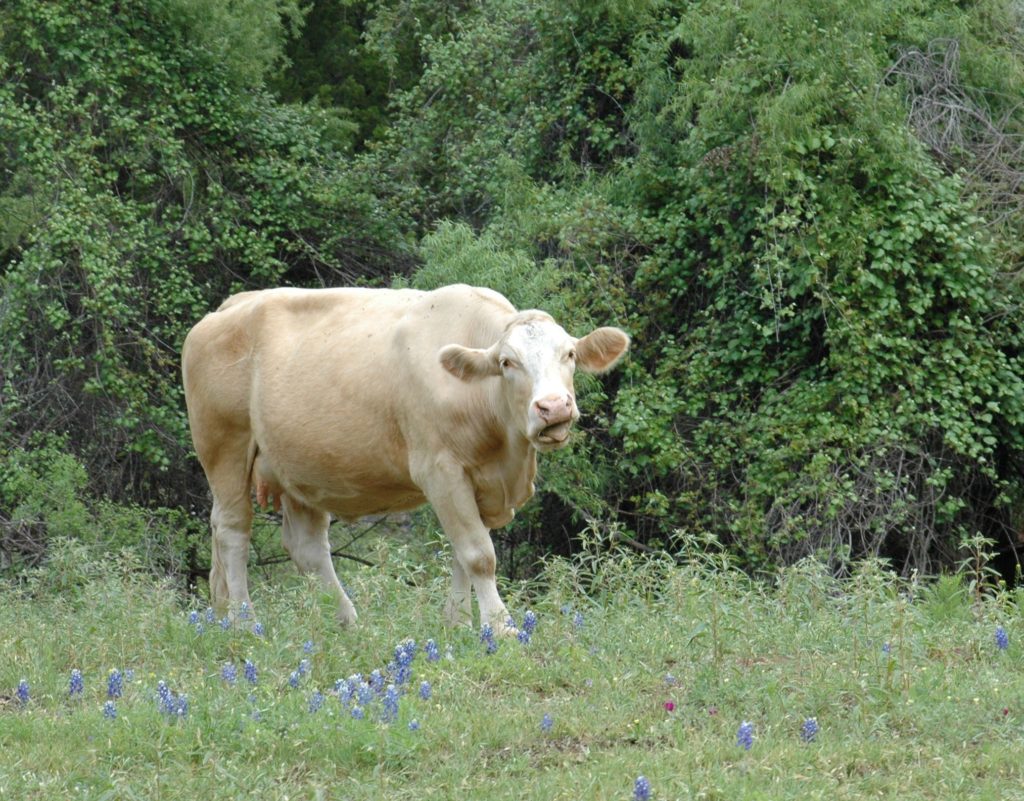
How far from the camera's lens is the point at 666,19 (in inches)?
561

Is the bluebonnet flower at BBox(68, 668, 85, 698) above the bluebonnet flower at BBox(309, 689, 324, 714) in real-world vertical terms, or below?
below

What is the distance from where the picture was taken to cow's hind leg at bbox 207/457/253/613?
8688 mm

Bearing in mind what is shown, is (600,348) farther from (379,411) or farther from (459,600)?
(459,600)

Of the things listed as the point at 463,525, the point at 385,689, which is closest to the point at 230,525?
the point at 463,525

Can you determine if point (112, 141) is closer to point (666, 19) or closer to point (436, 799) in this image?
point (666, 19)

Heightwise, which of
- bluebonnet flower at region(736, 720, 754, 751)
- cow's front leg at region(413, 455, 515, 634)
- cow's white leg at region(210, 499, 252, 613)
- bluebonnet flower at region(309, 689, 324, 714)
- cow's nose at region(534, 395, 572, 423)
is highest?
cow's nose at region(534, 395, 572, 423)

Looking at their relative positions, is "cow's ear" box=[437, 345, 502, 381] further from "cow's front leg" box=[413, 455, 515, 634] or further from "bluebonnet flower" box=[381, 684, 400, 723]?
"bluebonnet flower" box=[381, 684, 400, 723]

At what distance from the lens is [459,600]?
7691mm

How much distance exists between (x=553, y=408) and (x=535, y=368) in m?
0.32

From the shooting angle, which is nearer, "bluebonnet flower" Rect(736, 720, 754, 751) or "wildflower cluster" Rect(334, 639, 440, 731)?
"bluebonnet flower" Rect(736, 720, 754, 751)

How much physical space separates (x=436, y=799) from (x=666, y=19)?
10.7m

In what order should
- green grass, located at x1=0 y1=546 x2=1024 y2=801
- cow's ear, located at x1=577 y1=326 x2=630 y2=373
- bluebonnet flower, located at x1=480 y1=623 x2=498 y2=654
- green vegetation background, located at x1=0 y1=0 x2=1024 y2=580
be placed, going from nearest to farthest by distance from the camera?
1. green grass, located at x1=0 y1=546 x2=1024 y2=801
2. bluebonnet flower, located at x1=480 y1=623 x2=498 y2=654
3. cow's ear, located at x1=577 y1=326 x2=630 y2=373
4. green vegetation background, located at x1=0 y1=0 x2=1024 y2=580

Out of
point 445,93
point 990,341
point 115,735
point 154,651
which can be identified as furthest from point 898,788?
point 445,93

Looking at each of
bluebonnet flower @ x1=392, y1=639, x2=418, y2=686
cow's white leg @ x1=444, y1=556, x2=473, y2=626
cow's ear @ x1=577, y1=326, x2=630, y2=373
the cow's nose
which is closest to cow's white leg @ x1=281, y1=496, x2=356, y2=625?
cow's white leg @ x1=444, y1=556, x2=473, y2=626
